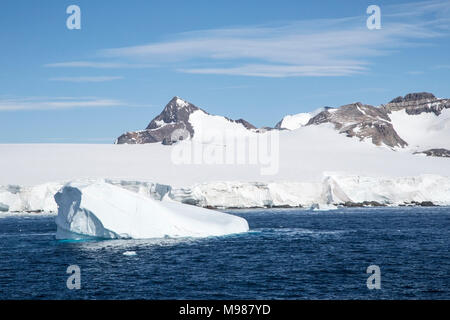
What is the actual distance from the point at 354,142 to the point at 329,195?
185 ft

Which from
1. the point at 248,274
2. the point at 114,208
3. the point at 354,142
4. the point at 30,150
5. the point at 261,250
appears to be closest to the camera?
the point at 248,274

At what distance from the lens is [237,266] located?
28.3 meters

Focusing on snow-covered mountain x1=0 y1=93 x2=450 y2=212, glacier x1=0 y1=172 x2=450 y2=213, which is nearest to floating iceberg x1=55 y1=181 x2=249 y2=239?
snow-covered mountain x1=0 y1=93 x2=450 y2=212

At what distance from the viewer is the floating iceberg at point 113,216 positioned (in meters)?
38.6

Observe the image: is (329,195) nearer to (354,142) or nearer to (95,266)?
(354,142)

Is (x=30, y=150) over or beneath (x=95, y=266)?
over

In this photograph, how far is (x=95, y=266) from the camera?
93.4 feet

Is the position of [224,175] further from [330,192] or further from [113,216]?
[113,216]

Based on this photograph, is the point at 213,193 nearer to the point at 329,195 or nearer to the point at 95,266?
the point at 329,195

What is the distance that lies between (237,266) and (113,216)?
13.1 meters

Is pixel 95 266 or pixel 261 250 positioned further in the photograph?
pixel 261 250
